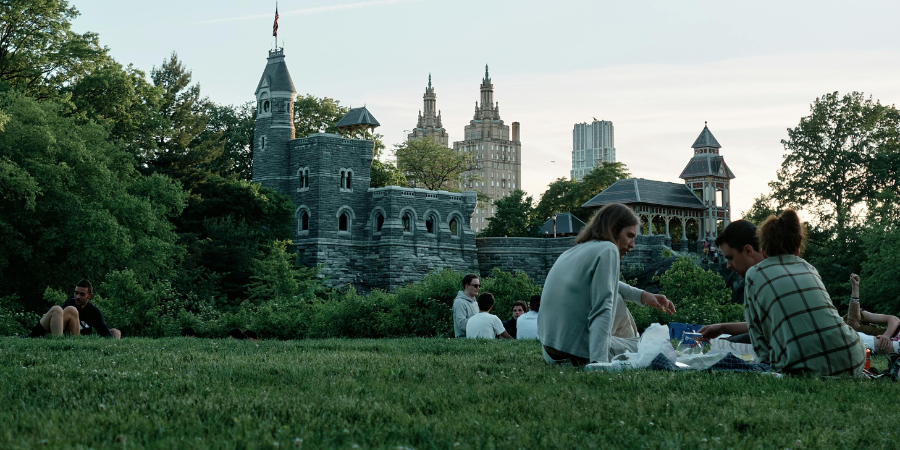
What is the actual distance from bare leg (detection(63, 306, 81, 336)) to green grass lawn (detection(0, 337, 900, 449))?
486 centimetres

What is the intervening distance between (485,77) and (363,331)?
464ft

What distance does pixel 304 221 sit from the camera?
1823 inches

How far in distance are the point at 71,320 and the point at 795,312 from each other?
9.14 m

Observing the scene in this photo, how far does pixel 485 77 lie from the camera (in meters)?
155

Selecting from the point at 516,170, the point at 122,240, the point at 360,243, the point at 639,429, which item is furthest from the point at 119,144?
the point at 516,170

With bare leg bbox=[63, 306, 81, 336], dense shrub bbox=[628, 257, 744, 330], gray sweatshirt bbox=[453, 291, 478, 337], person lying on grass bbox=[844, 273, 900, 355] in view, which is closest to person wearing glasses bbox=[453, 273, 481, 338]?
gray sweatshirt bbox=[453, 291, 478, 337]

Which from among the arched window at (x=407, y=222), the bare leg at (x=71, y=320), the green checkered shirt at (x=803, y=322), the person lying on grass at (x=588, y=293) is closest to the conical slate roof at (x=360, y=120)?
the arched window at (x=407, y=222)

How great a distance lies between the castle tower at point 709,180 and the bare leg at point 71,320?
1884 inches

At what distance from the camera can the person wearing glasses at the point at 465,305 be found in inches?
499

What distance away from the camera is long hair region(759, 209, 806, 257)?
6242 mm

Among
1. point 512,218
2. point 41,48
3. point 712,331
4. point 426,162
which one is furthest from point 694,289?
point 426,162

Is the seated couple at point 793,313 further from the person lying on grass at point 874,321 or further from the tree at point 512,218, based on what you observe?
the tree at point 512,218

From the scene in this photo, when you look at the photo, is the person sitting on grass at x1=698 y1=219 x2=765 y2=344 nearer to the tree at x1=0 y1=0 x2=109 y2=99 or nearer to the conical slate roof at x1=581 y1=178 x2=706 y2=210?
the tree at x1=0 y1=0 x2=109 y2=99

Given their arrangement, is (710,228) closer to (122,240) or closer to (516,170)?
(122,240)
